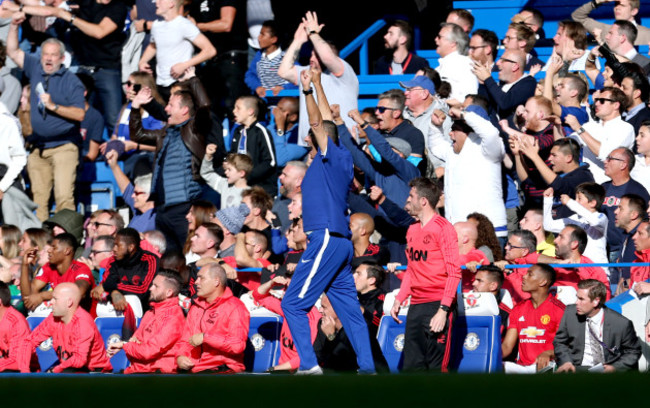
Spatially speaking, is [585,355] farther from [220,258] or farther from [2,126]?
[2,126]

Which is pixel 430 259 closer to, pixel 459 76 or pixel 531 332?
pixel 531 332

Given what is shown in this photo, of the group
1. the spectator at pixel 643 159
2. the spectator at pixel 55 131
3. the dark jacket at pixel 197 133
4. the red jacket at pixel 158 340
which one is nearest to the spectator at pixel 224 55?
the dark jacket at pixel 197 133

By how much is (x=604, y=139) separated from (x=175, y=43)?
17.6 feet

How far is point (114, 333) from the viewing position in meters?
10.1

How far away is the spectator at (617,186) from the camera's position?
407 inches

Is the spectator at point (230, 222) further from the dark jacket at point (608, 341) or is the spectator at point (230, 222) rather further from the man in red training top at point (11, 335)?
the dark jacket at point (608, 341)

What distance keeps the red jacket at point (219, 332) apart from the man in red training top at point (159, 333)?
137mm

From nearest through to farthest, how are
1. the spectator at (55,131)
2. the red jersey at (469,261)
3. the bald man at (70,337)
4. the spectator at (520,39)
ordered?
the red jersey at (469,261), the bald man at (70,337), the spectator at (520,39), the spectator at (55,131)

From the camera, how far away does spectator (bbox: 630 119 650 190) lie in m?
10.7

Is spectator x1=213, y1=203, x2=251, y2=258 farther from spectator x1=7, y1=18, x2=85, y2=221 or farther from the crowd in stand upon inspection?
spectator x1=7, y1=18, x2=85, y2=221

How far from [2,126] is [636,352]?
25.4 feet

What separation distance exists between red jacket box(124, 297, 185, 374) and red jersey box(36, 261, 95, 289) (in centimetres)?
139

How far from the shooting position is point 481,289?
9289 mm

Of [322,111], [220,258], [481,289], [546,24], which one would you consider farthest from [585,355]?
[546,24]
